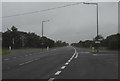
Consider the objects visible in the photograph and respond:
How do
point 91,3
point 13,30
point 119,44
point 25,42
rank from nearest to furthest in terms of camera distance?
point 91,3 → point 119,44 → point 13,30 → point 25,42

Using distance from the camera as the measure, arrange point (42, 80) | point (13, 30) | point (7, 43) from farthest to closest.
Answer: point (13, 30)
point (7, 43)
point (42, 80)

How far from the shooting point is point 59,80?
9078 mm

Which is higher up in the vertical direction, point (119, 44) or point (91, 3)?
point (91, 3)

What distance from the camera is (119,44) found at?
66688 mm

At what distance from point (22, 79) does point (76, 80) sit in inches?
88.3

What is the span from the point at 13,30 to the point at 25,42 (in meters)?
13.4

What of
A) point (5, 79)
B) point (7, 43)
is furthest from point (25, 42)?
point (5, 79)

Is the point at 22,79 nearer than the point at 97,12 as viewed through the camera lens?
Yes

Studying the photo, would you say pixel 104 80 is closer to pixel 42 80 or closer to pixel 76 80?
pixel 76 80

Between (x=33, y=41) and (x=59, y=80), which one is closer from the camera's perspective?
(x=59, y=80)

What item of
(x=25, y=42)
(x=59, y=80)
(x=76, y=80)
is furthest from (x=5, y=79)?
(x=25, y=42)

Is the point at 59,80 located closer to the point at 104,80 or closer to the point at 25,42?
the point at 104,80

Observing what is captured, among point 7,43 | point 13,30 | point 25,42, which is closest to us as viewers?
point 7,43

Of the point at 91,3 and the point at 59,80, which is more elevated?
the point at 91,3
